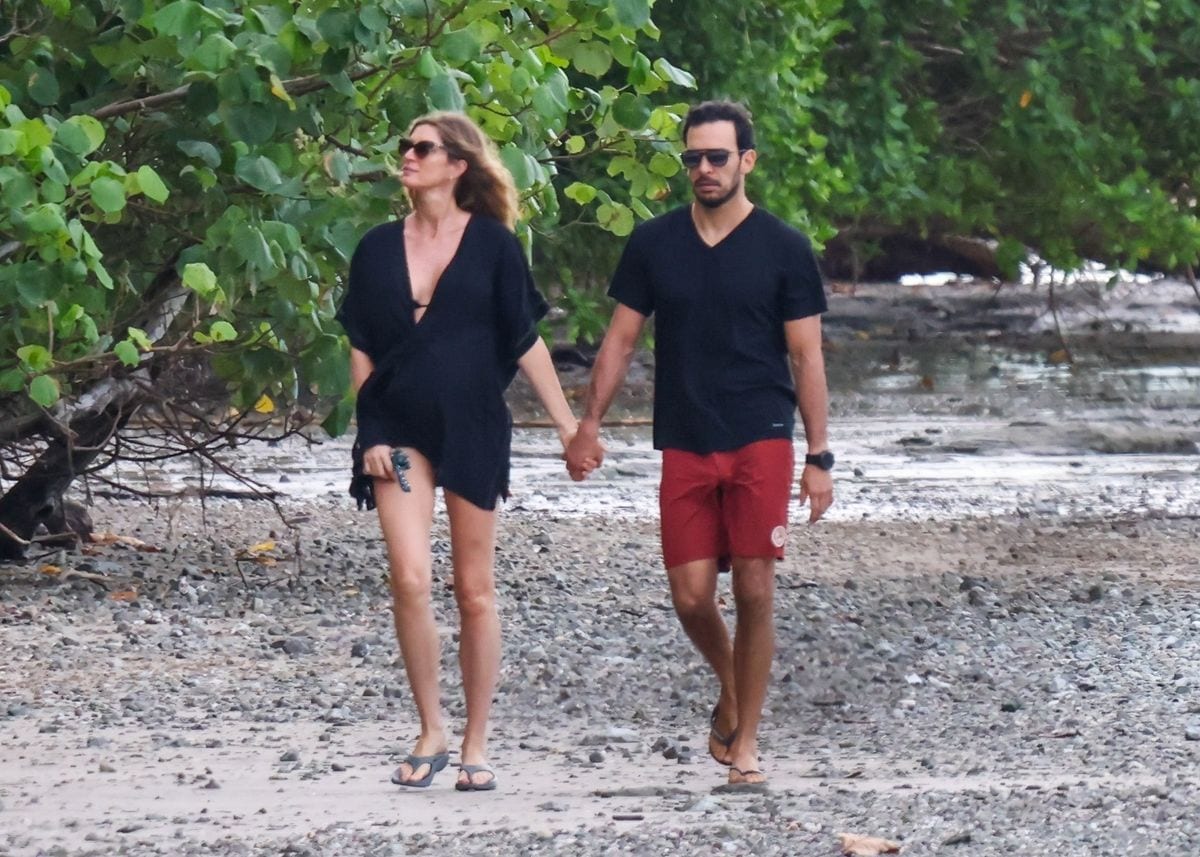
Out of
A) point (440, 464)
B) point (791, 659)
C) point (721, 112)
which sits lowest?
point (791, 659)

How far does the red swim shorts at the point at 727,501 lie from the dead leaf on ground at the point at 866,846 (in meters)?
1.01

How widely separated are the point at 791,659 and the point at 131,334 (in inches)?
111

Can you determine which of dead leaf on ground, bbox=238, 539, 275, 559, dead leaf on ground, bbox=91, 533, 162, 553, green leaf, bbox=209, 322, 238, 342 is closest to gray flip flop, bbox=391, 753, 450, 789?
green leaf, bbox=209, 322, 238, 342

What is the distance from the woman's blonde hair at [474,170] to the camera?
643 centimetres

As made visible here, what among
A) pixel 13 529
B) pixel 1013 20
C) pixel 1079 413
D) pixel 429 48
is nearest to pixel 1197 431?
pixel 1079 413

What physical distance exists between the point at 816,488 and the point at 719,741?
78 cm

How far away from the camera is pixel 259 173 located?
303 inches

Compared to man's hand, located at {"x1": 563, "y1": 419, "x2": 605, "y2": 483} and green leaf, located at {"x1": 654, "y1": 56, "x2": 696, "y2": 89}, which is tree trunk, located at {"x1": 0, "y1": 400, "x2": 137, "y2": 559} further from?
man's hand, located at {"x1": 563, "y1": 419, "x2": 605, "y2": 483}

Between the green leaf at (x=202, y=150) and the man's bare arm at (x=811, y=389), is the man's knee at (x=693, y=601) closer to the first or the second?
the man's bare arm at (x=811, y=389)

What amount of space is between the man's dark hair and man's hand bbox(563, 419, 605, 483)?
84 cm

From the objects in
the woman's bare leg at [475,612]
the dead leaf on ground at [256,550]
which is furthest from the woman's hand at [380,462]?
the dead leaf on ground at [256,550]

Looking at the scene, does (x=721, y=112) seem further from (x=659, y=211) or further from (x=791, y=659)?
(x=659, y=211)

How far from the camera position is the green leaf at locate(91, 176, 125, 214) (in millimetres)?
6531

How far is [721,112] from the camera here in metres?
6.47
